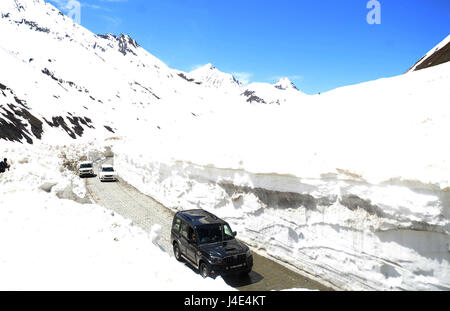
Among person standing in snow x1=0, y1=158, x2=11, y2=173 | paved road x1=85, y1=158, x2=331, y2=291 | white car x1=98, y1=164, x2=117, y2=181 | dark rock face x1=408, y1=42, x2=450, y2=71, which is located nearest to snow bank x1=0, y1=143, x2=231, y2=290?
paved road x1=85, y1=158, x2=331, y2=291

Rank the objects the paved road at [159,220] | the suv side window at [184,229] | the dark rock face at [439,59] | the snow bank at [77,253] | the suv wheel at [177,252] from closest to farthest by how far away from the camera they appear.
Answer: the snow bank at [77,253]
the paved road at [159,220]
the suv side window at [184,229]
the suv wheel at [177,252]
the dark rock face at [439,59]

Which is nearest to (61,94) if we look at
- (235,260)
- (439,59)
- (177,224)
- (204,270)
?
(439,59)

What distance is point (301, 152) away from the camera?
13.1 m

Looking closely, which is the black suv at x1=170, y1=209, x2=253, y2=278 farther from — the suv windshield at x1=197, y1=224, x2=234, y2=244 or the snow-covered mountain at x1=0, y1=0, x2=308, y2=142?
the snow-covered mountain at x1=0, y1=0, x2=308, y2=142

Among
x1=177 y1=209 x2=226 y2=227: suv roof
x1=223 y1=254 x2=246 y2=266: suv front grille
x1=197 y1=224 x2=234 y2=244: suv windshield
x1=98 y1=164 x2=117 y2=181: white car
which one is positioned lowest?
x1=223 y1=254 x2=246 y2=266: suv front grille

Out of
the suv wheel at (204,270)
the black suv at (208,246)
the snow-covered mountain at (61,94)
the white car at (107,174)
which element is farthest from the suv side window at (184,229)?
the snow-covered mountain at (61,94)

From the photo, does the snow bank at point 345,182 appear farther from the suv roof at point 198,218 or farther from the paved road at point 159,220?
the suv roof at point 198,218

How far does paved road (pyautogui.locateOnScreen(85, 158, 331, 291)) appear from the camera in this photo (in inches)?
400

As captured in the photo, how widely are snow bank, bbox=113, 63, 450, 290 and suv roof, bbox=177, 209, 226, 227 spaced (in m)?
2.71

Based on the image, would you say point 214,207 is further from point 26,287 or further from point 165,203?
point 26,287

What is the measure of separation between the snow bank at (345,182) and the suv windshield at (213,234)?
2.67 m

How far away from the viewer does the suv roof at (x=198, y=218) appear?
11352mm

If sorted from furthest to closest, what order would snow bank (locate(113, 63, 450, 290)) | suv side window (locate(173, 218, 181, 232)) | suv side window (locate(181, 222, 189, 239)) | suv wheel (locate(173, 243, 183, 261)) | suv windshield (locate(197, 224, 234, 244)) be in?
1. suv side window (locate(173, 218, 181, 232))
2. suv wheel (locate(173, 243, 183, 261))
3. suv side window (locate(181, 222, 189, 239))
4. suv windshield (locate(197, 224, 234, 244))
5. snow bank (locate(113, 63, 450, 290))
